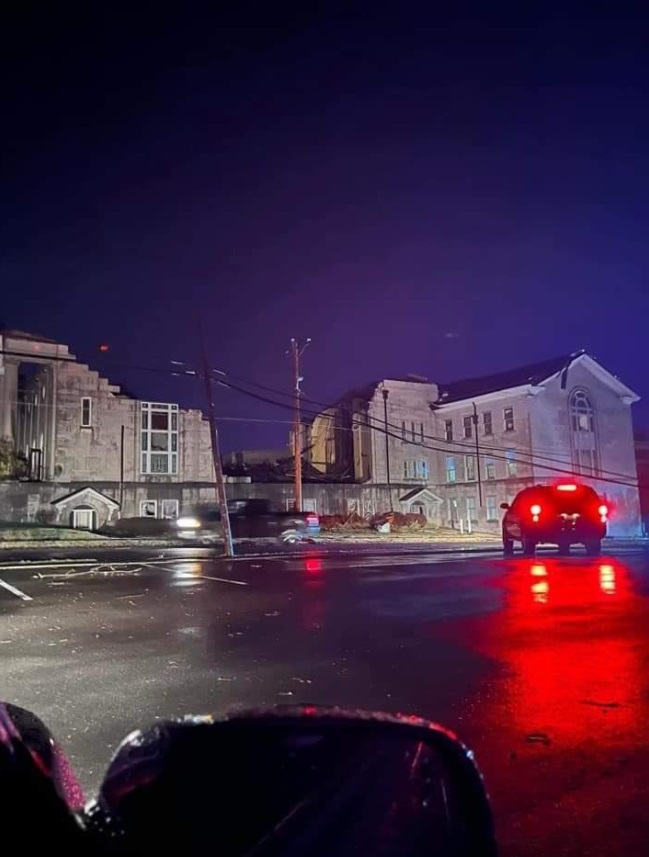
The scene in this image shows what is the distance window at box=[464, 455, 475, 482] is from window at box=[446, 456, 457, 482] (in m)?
1.17

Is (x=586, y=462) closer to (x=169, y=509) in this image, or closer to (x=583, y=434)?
(x=583, y=434)

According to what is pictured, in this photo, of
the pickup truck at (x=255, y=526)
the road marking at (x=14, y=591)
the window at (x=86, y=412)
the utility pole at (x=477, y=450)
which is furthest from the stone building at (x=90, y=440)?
the road marking at (x=14, y=591)

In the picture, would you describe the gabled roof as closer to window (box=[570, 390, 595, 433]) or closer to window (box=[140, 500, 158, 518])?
window (box=[570, 390, 595, 433])

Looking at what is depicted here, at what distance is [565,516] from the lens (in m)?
19.1

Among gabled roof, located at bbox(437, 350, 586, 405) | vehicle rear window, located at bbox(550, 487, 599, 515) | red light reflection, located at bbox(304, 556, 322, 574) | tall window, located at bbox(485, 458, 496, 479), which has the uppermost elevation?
gabled roof, located at bbox(437, 350, 586, 405)

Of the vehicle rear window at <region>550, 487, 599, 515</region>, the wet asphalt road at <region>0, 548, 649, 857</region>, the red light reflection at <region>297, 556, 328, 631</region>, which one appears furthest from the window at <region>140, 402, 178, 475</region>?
the wet asphalt road at <region>0, 548, 649, 857</region>

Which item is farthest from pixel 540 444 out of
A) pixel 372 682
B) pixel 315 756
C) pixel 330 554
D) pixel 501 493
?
pixel 315 756

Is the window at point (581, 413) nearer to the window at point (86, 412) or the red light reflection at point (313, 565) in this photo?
the window at point (86, 412)

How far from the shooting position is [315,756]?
1.46 m

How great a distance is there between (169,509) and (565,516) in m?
29.5

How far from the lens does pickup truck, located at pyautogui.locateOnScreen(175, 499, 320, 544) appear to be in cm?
3350

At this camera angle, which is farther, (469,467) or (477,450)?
(469,467)

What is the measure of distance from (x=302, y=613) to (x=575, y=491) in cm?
1199

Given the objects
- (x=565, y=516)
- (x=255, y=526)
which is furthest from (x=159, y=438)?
(x=565, y=516)
